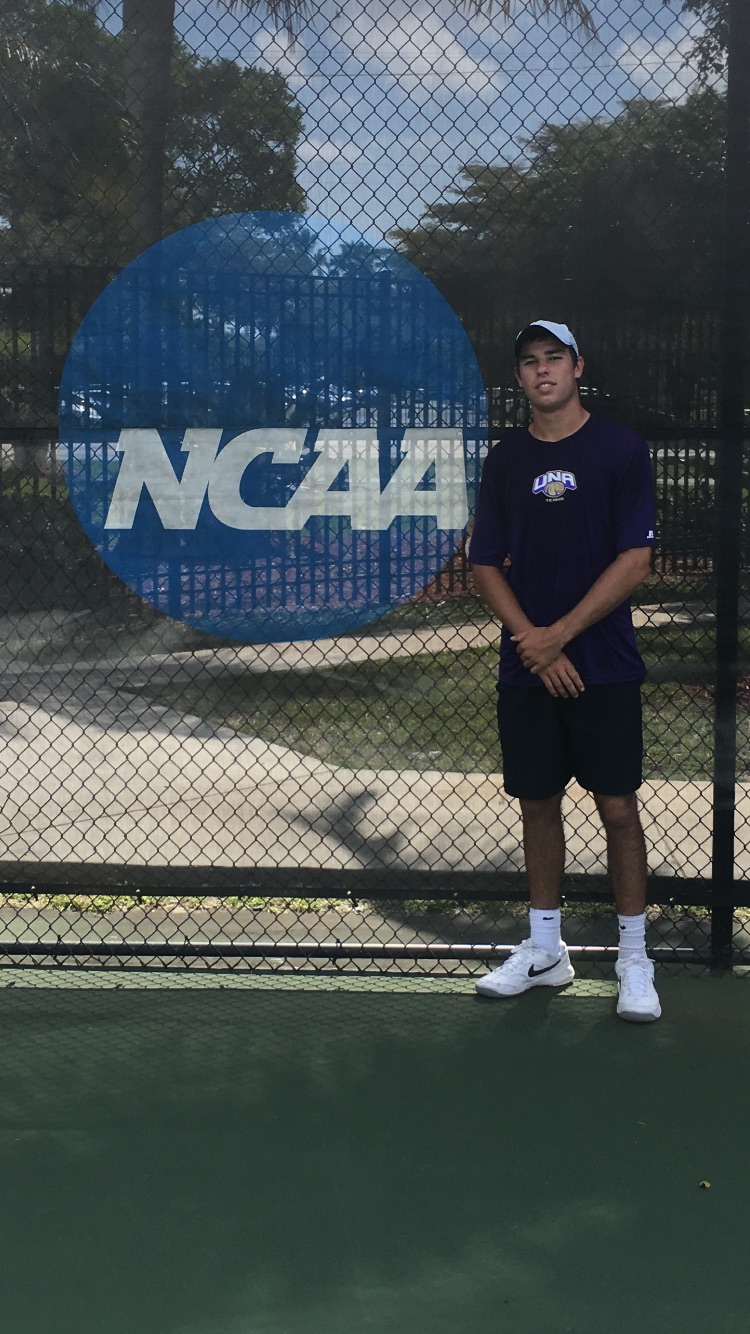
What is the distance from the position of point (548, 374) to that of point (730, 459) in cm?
71

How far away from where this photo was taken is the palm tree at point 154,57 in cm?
375

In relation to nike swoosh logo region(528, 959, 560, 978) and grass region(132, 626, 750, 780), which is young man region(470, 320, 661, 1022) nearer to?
nike swoosh logo region(528, 959, 560, 978)

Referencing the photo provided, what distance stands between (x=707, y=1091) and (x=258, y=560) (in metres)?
2.03

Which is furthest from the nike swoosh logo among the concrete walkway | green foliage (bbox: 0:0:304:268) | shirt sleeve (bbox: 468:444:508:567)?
green foliage (bbox: 0:0:304:268)

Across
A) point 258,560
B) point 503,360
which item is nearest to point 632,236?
point 503,360

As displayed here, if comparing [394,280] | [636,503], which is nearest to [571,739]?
[636,503]

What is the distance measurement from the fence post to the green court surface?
12.9 inches

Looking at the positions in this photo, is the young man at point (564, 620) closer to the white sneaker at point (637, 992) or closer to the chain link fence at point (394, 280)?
the white sneaker at point (637, 992)

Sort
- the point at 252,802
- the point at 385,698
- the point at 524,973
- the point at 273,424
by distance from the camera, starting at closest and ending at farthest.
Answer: the point at 524,973
the point at 273,424
the point at 385,698
the point at 252,802

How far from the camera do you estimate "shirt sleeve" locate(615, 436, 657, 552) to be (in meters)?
3.43

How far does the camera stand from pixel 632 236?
3822 millimetres

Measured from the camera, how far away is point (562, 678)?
138 inches

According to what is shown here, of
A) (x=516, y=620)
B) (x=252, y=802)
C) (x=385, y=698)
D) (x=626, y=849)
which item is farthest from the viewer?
(x=252, y=802)

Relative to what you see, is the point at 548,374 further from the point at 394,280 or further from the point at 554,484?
the point at 394,280
